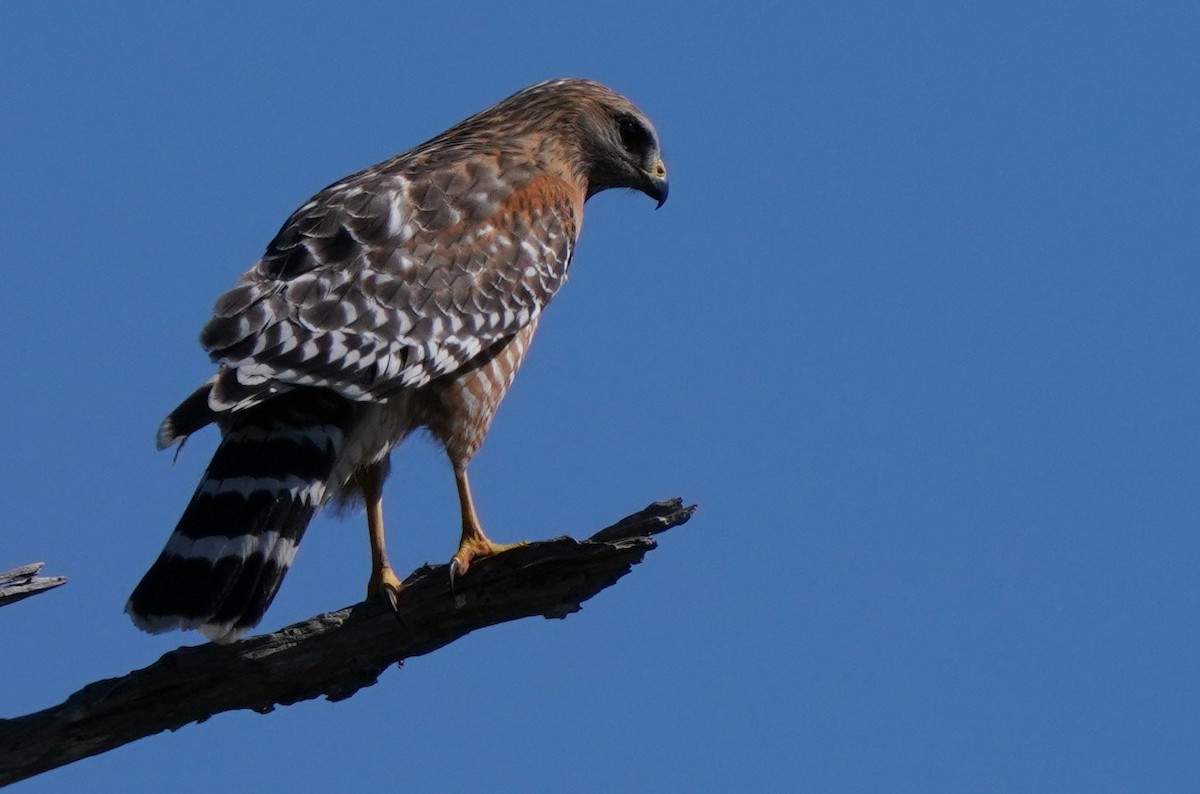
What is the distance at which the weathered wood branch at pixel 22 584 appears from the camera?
19.3ft

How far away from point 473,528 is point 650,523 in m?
1.27

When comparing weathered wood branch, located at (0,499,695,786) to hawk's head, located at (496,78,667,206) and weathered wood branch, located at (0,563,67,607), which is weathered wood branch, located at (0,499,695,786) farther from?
hawk's head, located at (496,78,667,206)

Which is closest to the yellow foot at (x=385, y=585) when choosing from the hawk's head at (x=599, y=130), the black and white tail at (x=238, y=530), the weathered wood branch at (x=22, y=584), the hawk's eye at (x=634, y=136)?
the black and white tail at (x=238, y=530)

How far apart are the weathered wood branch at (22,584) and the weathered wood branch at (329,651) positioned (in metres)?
0.43

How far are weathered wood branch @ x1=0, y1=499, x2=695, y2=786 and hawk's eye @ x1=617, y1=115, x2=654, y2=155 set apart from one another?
2.93 meters

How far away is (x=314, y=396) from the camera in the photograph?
260 inches

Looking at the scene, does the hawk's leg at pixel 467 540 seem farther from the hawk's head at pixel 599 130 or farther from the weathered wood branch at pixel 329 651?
the hawk's head at pixel 599 130

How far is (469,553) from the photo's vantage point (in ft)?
22.3

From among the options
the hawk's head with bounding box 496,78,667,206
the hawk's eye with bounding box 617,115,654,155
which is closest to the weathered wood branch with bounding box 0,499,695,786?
the hawk's head with bounding box 496,78,667,206

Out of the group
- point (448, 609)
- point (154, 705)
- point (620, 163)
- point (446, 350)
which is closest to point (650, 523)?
point (448, 609)

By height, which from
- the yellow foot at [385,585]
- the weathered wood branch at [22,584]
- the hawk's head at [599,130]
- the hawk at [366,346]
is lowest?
the weathered wood branch at [22,584]

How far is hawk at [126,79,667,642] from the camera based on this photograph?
609 centimetres

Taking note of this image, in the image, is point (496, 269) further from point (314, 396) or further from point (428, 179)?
point (314, 396)

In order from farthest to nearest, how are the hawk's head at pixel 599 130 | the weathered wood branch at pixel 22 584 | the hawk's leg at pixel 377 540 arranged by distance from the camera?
the hawk's head at pixel 599 130
the hawk's leg at pixel 377 540
the weathered wood branch at pixel 22 584
